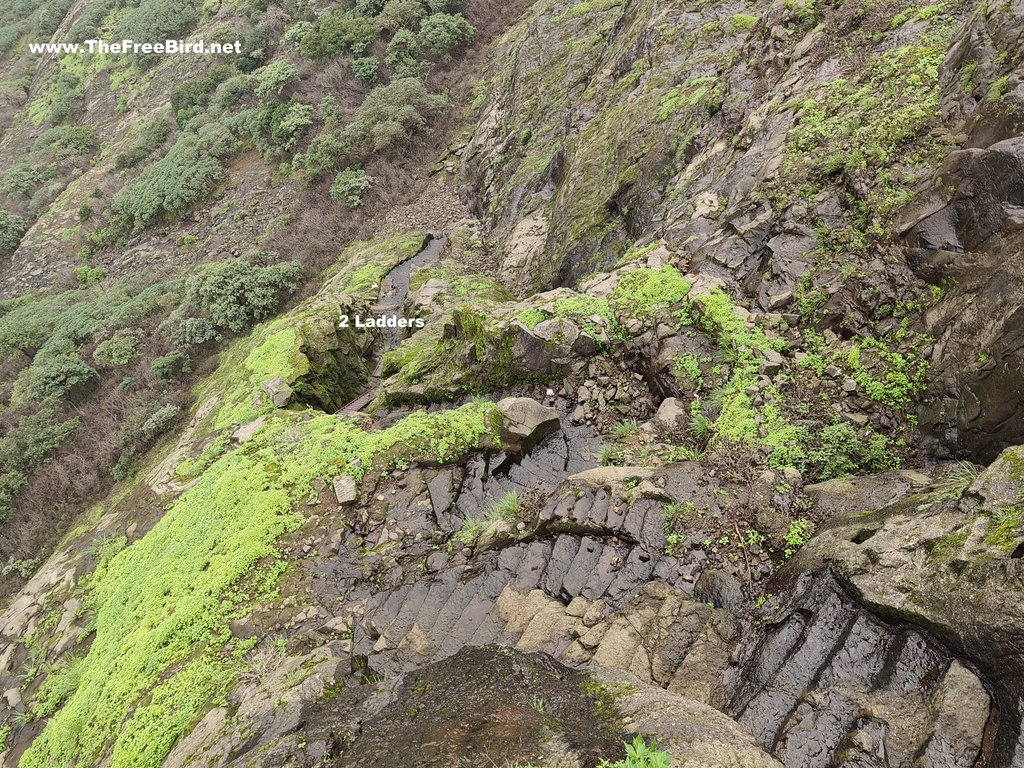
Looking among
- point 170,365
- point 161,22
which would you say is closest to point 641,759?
point 170,365

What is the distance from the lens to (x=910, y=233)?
269 inches

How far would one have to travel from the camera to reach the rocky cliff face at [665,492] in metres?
4.00

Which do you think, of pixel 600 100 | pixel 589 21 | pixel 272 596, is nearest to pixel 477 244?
pixel 600 100

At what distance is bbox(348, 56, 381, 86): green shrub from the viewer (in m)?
26.3

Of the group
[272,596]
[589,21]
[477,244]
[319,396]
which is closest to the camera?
[272,596]

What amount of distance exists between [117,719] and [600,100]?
18.9 metres

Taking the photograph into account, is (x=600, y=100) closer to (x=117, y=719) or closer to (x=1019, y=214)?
(x=1019, y=214)

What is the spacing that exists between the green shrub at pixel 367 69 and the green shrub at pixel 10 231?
21592 millimetres

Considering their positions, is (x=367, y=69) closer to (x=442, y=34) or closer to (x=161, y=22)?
(x=442, y=34)

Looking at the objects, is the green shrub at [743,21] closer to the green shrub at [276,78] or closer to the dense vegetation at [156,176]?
the dense vegetation at [156,176]

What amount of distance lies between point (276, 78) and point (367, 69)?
524 centimetres

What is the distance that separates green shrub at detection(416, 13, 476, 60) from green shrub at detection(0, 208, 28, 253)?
82.8 feet

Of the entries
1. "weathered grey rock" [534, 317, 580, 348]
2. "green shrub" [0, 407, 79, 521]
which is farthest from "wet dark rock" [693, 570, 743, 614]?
"green shrub" [0, 407, 79, 521]

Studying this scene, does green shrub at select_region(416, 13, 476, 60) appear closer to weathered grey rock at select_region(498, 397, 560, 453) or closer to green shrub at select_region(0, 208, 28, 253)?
weathered grey rock at select_region(498, 397, 560, 453)
